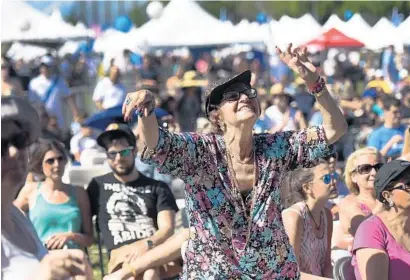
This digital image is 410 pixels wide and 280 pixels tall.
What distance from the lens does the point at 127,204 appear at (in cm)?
646

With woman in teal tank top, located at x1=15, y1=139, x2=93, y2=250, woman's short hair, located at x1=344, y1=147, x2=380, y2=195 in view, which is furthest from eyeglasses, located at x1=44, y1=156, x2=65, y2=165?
woman's short hair, located at x1=344, y1=147, x2=380, y2=195

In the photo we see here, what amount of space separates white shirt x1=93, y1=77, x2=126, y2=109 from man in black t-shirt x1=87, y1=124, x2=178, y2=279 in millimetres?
9838

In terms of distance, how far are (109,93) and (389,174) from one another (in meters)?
12.3

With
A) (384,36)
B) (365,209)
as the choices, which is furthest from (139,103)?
(384,36)

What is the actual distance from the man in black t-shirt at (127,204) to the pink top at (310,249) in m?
1.43

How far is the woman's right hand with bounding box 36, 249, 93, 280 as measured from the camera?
225 cm

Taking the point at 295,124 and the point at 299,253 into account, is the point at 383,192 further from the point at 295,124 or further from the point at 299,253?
the point at 295,124

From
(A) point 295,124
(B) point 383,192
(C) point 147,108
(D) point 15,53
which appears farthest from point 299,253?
(D) point 15,53

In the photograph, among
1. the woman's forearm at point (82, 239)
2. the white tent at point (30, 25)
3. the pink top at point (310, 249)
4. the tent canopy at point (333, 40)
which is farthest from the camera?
the tent canopy at point (333, 40)

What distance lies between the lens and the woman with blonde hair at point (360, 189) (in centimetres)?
575

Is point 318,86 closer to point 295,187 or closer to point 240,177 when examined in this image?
point 240,177

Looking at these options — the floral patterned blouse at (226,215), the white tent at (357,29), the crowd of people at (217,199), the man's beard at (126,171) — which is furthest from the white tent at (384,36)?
the floral patterned blouse at (226,215)

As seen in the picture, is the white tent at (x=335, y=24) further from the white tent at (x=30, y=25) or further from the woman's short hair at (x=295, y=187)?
the woman's short hair at (x=295, y=187)

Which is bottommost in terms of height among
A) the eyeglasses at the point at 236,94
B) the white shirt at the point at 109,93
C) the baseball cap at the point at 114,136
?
the baseball cap at the point at 114,136
